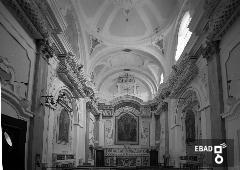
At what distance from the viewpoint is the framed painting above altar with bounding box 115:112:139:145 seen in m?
22.3

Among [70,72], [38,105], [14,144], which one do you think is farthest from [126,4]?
[14,144]

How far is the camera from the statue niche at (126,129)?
22.3m

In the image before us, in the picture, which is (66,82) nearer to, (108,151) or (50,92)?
(50,92)

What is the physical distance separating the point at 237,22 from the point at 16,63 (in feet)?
18.4

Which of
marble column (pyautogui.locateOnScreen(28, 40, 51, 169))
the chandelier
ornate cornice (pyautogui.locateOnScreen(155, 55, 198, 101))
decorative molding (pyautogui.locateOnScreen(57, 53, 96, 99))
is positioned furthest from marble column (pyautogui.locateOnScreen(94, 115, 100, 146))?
marble column (pyautogui.locateOnScreen(28, 40, 51, 169))

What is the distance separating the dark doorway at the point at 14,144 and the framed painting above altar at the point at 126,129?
15538 mm

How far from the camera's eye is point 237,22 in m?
6.98

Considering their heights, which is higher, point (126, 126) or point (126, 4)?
point (126, 4)

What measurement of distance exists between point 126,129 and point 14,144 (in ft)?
53.3

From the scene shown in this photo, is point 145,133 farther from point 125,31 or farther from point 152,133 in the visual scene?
point 125,31

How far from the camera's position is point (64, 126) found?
12172 millimetres

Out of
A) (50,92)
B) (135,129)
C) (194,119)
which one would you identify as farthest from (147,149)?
(50,92)

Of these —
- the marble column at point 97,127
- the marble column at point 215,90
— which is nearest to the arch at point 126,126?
the marble column at point 97,127

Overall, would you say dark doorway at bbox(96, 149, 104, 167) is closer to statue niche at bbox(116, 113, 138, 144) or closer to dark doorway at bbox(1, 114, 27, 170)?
statue niche at bbox(116, 113, 138, 144)
